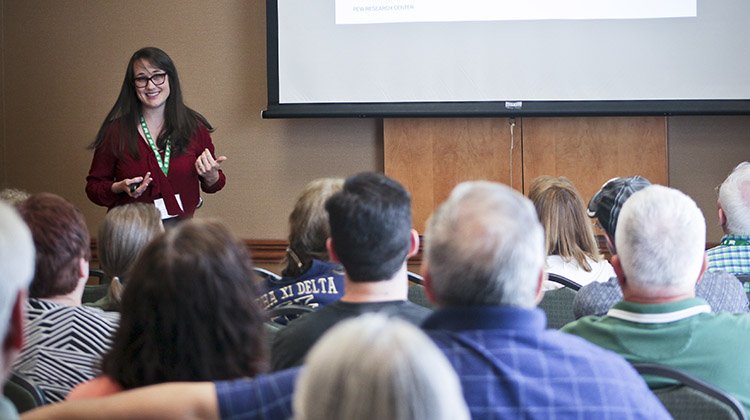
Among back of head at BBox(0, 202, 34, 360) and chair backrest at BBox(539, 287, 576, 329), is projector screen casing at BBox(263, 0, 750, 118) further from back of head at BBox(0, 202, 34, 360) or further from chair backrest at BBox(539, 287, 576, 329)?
back of head at BBox(0, 202, 34, 360)

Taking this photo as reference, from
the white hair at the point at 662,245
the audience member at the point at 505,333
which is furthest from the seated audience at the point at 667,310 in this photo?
the audience member at the point at 505,333

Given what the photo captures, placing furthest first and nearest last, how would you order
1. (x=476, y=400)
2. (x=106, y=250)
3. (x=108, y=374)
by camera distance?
1. (x=106, y=250)
2. (x=108, y=374)
3. (x=476, y=400)

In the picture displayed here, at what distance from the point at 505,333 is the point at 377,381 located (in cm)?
69

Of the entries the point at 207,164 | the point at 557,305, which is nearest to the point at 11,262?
the point at 557,305

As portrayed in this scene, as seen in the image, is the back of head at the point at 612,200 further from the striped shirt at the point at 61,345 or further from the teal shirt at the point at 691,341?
the striped shirt at the point at 61,345

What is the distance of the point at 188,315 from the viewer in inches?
59.9

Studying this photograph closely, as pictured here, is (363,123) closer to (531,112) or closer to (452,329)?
(531,112)

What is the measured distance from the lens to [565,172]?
18.8 feet

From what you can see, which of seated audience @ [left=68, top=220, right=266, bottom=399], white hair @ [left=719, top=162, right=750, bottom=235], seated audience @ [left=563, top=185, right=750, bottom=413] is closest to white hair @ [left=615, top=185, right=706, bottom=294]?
seated audience @ [left=563, top=185, right=750, bottom=413]

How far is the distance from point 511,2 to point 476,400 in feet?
14.2

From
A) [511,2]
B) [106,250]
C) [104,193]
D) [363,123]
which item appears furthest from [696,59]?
[106,250]

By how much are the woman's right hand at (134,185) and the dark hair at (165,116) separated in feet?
0.65

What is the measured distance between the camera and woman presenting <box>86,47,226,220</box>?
4.63 m

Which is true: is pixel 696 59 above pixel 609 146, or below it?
above
